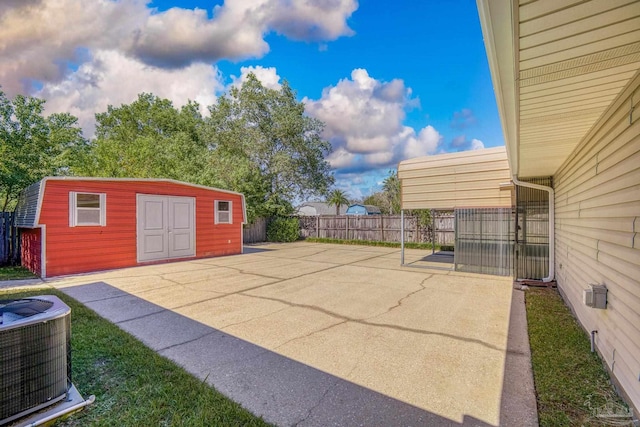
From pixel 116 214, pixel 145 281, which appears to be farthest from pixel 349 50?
pixel 145 281

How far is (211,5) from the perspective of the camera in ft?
31.7

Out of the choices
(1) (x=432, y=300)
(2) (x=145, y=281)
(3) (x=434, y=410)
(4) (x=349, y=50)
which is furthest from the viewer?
(4) (x=349, y=50)

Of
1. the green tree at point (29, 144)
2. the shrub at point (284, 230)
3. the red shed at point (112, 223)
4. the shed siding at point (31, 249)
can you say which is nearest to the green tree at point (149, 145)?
the green tree at point (29, 144)

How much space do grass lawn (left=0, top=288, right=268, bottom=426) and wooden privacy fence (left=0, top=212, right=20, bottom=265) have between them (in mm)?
9241

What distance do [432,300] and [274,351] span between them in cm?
337

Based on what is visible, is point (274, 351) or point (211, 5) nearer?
point (274, 351)

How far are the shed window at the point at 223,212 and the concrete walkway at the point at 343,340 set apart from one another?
4.72 metres

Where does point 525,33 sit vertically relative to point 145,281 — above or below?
above

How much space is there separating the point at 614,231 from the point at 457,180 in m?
5.49

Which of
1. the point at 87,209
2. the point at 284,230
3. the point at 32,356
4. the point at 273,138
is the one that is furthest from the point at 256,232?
the point at 32,356

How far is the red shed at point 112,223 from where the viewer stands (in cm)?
790

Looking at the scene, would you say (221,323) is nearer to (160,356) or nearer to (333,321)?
(160,356)

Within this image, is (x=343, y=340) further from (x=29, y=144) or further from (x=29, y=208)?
(x=29, y=144)

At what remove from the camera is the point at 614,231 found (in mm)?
2943
